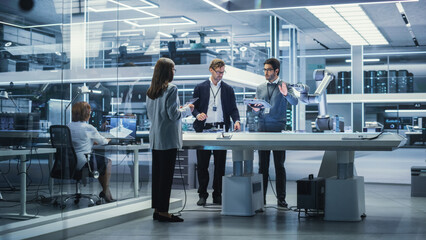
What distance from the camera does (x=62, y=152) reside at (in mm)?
4043

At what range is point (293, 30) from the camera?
16.3 meters

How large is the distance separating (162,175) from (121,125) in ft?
2.75

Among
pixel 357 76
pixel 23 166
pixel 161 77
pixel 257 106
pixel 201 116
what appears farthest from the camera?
pixel 357 76

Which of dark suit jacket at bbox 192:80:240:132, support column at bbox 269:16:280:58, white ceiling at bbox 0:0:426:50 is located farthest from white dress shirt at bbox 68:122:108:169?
support column at bbox 269:16:280:58

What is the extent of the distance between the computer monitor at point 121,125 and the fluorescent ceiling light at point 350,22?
24.9 feet

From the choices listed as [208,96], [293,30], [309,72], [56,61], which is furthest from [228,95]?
[309,72]

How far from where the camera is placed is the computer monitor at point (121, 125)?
4.83 meters

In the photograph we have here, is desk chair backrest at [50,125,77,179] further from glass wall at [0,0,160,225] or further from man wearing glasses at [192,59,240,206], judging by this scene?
man wearing glasses at [192,59,240,206]

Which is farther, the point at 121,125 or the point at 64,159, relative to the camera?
the point at 121,125

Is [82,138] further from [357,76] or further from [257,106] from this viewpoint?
[357,76]

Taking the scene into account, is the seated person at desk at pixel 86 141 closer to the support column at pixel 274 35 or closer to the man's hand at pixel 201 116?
the man's hand at pixel 201 116

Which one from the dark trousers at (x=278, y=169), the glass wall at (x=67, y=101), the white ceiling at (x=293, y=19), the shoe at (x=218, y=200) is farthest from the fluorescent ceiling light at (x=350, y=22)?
the glass wall at (x=67, y=101)

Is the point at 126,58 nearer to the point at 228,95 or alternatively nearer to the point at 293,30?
the point at 228,95

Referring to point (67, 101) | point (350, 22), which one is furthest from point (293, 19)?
point (67, 101)
